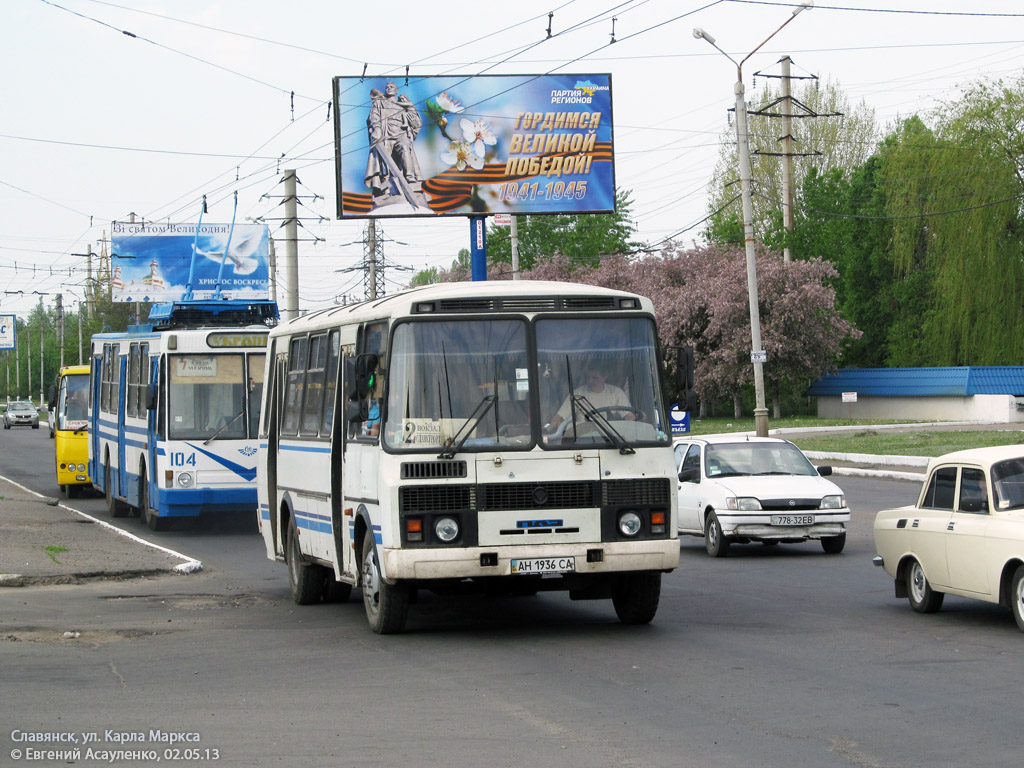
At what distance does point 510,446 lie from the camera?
10.8 metres

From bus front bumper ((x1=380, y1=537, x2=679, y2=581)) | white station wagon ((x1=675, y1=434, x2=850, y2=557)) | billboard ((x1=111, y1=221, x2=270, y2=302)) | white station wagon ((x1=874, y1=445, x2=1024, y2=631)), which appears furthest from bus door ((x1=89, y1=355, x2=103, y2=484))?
billboard ((x1=111, y1=221, x2=270, y2=302))

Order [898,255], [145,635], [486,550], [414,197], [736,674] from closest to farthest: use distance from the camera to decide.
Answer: [736,674], [486,550], [145,635], [414,197], [898,255]

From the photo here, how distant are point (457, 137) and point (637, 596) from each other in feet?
89.1

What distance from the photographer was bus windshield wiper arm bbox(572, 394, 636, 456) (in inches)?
428

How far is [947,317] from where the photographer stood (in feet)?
184

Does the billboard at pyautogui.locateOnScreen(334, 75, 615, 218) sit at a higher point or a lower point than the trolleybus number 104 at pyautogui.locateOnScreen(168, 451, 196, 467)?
higher

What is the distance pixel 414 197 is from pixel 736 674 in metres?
29.1

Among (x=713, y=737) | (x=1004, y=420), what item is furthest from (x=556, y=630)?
(x=1004, y=420)

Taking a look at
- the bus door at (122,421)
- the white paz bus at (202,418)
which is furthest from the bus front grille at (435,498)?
the bus door at (122,421)

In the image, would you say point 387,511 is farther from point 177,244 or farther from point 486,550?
point 177,244

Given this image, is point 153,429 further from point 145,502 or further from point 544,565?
point 544,565

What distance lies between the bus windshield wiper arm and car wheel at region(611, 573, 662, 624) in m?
1.21

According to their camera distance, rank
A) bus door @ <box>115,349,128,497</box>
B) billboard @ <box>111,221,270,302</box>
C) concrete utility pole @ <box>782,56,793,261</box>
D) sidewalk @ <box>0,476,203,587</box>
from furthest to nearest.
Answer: billboard @ <box>111,221,270,302</box>, concrete utility pole @ <box>782,56,793,261</box>, bus door @ <box>115,349,128,497</box>, sidewalk @ <box>0,476,203,587</box>

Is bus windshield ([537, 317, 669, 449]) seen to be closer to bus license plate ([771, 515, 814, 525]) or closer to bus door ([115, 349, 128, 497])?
bus license plate ([771, 515, 814, 525])
